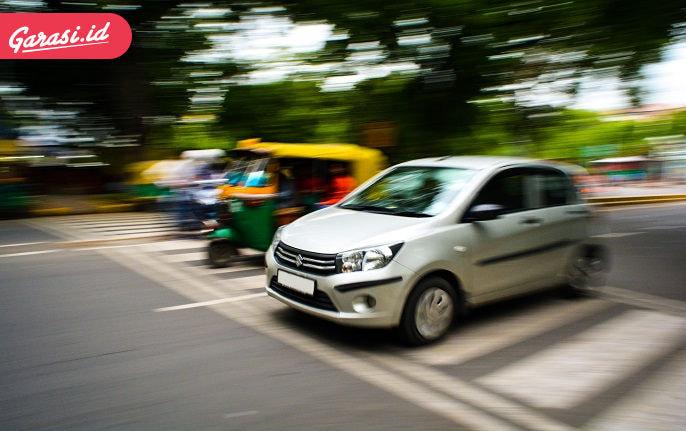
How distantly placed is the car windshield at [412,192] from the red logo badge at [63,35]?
1287cm

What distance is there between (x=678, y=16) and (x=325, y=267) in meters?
9.98

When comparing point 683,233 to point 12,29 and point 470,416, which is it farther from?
point 12,29

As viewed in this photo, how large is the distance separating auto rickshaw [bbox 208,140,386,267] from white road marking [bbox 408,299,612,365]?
3350mm

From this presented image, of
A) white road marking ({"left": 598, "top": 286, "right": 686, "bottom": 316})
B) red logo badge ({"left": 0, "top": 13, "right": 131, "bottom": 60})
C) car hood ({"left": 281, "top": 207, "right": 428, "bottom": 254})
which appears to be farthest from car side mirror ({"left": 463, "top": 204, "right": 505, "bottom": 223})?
red logo badge ({"left": 0, "top": 13, "right": 131, "bottom": 60})

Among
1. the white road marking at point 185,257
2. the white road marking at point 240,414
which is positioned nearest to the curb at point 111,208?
the white road marking at point 185,257

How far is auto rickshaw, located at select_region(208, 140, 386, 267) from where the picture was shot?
7.98 m

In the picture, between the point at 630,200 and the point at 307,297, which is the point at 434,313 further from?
the point at 630,200

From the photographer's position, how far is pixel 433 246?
4.98 meters

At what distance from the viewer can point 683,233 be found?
42.3 feet

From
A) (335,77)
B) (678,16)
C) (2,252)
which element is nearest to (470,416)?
(2,252)

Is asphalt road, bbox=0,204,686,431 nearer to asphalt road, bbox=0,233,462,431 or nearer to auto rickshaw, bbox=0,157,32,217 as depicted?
asphalt road, bbox=0,233,462,431

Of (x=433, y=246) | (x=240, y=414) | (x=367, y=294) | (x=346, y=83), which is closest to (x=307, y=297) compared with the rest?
(x=367, y=294)

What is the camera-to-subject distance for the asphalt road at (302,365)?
3.78 meters

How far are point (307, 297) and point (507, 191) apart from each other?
87.5 inches
